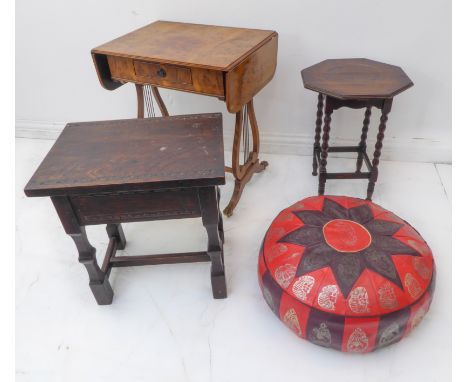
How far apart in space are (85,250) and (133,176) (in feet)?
1.43

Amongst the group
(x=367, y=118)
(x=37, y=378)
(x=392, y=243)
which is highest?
(x=367, y=118)

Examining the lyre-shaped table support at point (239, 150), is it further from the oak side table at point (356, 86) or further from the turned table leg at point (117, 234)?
the turned table leg at point (117, 234)

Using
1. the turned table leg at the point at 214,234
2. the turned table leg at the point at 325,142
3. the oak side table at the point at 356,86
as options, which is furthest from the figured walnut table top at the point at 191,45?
the turned table leg at the point at 214,234

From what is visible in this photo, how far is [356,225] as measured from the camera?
1606mm

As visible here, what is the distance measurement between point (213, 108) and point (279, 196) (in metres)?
0.79

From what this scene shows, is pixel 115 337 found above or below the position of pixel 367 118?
below

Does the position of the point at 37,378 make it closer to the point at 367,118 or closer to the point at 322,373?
the point at 322,373

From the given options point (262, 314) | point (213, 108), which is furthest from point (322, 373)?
point (213, 108)

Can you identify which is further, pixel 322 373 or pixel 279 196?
pixel 279 196

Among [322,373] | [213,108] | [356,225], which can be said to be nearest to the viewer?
[322,373]

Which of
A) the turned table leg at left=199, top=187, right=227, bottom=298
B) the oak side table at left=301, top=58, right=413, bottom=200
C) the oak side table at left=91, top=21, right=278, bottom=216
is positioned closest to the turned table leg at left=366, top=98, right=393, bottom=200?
the oak side table at left=301, top=58, right=413, bottom=200

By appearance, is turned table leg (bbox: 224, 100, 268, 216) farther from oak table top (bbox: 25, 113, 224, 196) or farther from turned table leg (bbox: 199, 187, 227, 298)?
turned table leg (bbox: 199, 187, 227, 298)

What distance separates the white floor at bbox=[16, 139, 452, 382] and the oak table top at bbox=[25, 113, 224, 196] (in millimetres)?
682

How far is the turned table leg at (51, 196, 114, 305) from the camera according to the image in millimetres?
1411
